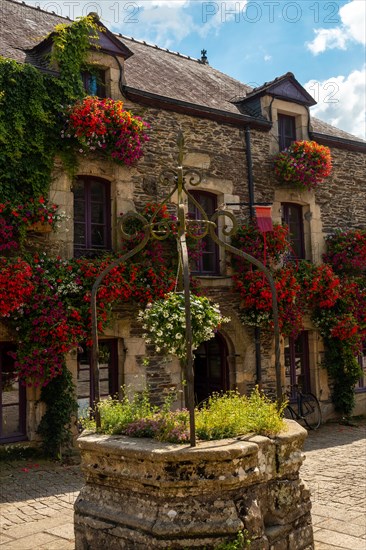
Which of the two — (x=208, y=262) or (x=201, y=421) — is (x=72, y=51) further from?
(x=201, y=421)

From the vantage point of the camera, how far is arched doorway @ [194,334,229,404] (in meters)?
10.6

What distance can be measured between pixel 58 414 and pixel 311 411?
532 cm

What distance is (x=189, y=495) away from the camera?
3.56 meters

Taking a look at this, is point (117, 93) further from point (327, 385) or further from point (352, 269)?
point (327, 385)

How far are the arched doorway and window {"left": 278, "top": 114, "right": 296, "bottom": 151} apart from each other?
4.55 meters

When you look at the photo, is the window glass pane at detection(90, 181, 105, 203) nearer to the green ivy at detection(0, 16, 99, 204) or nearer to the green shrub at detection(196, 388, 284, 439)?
the green ivy at detection(0, 16, 99, 204)

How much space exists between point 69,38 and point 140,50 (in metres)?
4.05

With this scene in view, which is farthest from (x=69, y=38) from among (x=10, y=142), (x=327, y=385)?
(x=327, y=385)

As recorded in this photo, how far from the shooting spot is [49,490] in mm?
6367

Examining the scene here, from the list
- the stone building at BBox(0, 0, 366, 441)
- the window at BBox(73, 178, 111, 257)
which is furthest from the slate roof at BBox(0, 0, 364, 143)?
the window at BBox(73, 178, 111, 257)

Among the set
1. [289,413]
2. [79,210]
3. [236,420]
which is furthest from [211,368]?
[236,420]

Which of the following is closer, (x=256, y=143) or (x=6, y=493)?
(x=6, y=493)

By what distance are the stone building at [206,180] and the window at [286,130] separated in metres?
0.03

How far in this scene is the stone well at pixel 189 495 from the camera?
350cm
